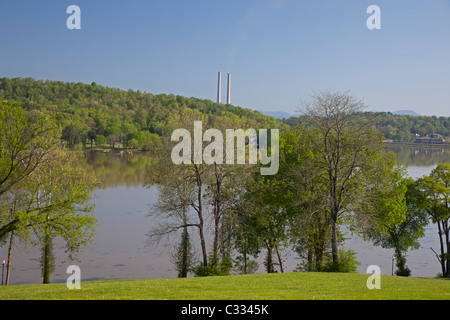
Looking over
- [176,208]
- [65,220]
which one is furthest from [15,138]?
[176,208]

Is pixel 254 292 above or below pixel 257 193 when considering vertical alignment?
below

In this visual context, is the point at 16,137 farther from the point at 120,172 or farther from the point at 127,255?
the point at 120,172

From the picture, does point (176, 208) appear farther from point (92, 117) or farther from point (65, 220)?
point (92, 117)

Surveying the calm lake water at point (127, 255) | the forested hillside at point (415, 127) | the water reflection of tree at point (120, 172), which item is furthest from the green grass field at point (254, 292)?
the forested hillside at point (415, 127)

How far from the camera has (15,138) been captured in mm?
18344

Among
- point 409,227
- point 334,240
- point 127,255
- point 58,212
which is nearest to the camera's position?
point 58,212

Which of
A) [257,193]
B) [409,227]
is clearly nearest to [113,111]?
[409,227]

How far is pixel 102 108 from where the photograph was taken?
158 metres

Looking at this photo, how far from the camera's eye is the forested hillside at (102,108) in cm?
11825

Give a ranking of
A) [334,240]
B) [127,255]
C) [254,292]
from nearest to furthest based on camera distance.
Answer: [254,292]
[334,240]
[127,255]
